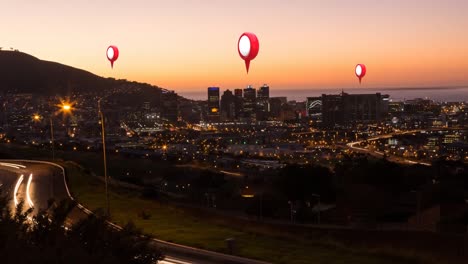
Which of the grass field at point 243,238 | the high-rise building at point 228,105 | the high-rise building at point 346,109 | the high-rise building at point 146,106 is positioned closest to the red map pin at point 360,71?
the grass field at point 243,238

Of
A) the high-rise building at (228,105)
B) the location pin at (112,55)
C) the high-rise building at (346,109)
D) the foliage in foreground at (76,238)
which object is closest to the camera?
the foliage in foreground at (76,238)

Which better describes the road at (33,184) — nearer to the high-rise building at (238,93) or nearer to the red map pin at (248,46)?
the red map pin at (248,46)

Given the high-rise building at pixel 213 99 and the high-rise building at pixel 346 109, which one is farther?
the high-rise building at pixel 346 109

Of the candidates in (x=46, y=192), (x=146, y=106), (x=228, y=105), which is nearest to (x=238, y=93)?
(x=228, y=105)

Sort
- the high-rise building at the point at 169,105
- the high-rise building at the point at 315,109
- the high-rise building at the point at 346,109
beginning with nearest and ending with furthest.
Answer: the high-rise building at the point at 169,105, the high-rise building at the point at 346,109, the high-rise building at the point at 315,109

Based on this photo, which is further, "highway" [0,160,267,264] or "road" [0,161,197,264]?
"road" [0,161,197,264]

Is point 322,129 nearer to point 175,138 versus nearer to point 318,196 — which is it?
point 175,138

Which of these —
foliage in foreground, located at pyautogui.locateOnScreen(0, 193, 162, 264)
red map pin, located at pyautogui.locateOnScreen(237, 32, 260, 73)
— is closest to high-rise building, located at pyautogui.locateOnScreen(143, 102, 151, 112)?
red map pin, located at pyautogui.locateOnScreen(237, 32, 260, 73)

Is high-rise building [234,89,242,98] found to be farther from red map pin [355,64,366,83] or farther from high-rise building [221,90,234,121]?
red map pin [355,64,366,83]

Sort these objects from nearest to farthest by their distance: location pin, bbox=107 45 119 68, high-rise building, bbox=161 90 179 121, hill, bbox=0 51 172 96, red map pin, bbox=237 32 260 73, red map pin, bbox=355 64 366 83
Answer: red map pin, bbox=237 32 260 73
red map pin, bbox=355 64 366 83
location pin, bbox=107 45 119 68
hill, bbox=0 51 172 96
high-rise building, bbox=161 90 179 121
